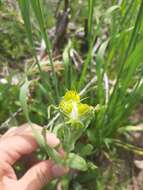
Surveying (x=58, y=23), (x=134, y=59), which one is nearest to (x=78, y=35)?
(x=58, y=23)

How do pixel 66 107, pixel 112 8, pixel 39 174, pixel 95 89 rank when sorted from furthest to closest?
1. pixel 95 89
2. pixel 112 8
3. pixel 39 174
4. pixel 66 107

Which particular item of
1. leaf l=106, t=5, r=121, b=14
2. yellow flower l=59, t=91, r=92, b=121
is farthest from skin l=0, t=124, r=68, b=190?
leaf l=106, t=5, r=121, b=14

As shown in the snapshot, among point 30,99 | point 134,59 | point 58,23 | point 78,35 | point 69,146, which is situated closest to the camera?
point 69,146

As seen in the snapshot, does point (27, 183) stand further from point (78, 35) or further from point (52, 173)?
point (78, 35)

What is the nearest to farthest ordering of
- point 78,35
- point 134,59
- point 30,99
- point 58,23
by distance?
1. point 134,59
2. point 30,99
3. point 58,23
4. point 78,35

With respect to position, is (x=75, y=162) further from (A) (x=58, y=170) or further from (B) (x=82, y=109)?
(B) (x=82, y=109)

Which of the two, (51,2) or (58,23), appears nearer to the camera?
(58,23)

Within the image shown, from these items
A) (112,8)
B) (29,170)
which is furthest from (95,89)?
(29,170)
